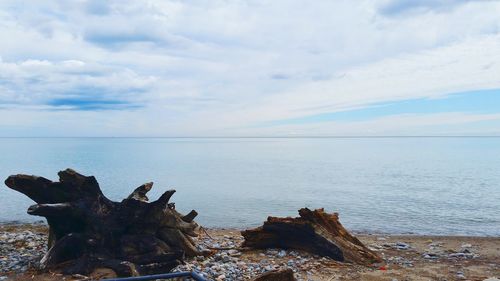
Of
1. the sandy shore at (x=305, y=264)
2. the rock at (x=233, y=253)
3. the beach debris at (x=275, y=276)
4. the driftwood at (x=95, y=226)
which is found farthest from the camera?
the rock at (x=233, y=253)

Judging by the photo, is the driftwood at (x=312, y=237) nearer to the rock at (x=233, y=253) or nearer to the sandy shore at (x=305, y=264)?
the sandy shore at (x=305, y=264)

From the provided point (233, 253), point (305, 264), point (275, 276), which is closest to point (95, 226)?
point (233, 253)

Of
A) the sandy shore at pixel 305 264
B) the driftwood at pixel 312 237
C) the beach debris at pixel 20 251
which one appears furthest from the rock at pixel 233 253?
the beach debris at pixel 20 251

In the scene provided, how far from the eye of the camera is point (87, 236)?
1127 cm

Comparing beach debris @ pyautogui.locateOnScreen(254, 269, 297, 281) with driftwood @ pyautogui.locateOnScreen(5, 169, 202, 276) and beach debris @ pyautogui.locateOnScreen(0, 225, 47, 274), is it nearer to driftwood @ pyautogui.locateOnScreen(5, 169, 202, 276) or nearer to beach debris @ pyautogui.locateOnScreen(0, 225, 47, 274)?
driftwood @ pyautogui.locateOnScreen(5, 169, 202, 276)

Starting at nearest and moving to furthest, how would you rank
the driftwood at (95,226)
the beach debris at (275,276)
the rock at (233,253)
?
the beach debris at (275,276) → the driftwood at (95,226) → the rock at (233,253)

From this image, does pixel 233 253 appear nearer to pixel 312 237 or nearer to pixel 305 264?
pixel 305 264

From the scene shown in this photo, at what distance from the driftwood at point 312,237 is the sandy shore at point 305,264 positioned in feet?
0.90

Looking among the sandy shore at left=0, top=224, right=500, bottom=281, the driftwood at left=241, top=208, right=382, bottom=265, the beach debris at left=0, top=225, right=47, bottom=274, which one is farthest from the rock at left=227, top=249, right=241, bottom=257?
the beach debris at left=0, top=225, right=47, bottom=274

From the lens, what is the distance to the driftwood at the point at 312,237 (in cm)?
1345

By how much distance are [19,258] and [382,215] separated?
21626 millimetres

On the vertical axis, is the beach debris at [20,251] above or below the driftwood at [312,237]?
below

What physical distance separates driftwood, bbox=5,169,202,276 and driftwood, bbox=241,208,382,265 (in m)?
3.38

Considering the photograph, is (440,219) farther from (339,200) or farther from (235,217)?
(235,217)
